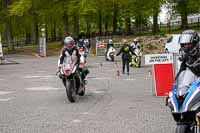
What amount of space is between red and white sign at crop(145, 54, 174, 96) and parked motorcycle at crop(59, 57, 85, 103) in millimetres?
1940

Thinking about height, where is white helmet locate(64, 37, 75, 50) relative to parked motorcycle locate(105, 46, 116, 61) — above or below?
above

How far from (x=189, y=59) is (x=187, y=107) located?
1.02m

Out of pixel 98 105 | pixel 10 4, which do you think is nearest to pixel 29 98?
pixel 98 105

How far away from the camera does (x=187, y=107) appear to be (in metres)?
5.48

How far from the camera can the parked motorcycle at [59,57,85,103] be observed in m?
12.0

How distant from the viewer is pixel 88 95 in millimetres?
13461

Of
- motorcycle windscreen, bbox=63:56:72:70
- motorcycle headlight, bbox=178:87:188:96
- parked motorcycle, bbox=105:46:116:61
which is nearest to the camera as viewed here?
motorcycle headlight, bbox=178:87:188:96

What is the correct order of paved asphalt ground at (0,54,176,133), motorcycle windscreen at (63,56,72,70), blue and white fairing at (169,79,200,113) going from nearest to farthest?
blue and white fairing at (169,79,200,113) → paved asphalt ground at (0,54,176,133) → motorcycle windscreen at (63,56,72,70)

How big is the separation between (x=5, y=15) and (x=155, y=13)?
1511 cm

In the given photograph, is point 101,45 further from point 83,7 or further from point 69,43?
point 69,43

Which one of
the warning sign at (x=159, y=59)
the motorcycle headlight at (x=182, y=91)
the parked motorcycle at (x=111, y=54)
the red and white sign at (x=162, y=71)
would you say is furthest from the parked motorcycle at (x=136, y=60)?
the motorcycle headlight at (x=182, y=91)

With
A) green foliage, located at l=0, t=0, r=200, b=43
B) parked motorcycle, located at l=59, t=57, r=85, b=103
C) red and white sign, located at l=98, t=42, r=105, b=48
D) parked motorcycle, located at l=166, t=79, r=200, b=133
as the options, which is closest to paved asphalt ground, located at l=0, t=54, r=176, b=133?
parked motorcycle, located at l=59, t=57, r=85, b=103

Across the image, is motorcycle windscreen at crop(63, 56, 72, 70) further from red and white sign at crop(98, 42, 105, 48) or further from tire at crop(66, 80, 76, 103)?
red and white sign at crop(98, 42, 105, 48)

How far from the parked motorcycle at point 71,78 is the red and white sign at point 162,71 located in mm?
1940
